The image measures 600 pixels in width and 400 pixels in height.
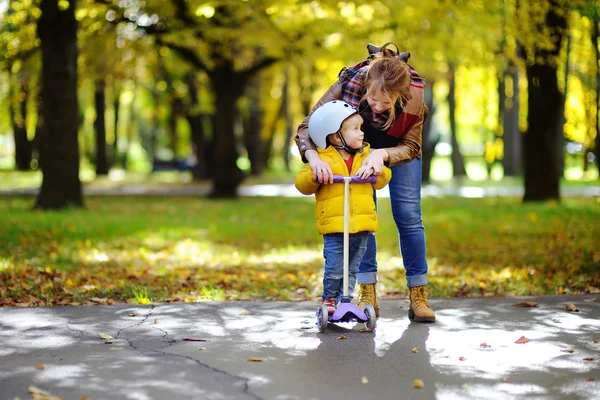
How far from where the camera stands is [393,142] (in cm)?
586

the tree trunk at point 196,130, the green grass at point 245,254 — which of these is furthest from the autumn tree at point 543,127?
the tree trunk at point 196,130

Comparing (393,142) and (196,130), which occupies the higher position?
(196,130)

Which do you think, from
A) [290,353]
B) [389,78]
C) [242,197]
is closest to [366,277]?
[290,353]

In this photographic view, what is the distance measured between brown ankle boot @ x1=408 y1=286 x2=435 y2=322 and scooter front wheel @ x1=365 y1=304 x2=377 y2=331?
1.63ft

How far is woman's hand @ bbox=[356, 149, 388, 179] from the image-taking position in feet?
17.6

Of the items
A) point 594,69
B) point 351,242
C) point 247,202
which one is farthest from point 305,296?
point 594,69

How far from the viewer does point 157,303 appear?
664cm

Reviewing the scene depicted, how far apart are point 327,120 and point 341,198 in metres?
0.49

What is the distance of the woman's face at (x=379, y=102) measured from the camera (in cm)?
551

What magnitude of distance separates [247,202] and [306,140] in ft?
50.1

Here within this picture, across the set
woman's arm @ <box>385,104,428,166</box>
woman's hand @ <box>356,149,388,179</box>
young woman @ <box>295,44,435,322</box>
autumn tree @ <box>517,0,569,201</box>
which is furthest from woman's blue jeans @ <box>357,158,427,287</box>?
autumn tree @ <box>517,0,569,201</box>

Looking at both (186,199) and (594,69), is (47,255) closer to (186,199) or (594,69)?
(186,199)

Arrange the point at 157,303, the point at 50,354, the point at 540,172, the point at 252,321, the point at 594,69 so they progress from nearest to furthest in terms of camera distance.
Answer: the point at 50,354, the point at 252,321, the point at 157,303, the point at 540,172, the point at 594,69

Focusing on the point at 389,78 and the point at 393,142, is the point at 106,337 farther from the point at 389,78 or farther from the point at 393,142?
the point at 389,78
